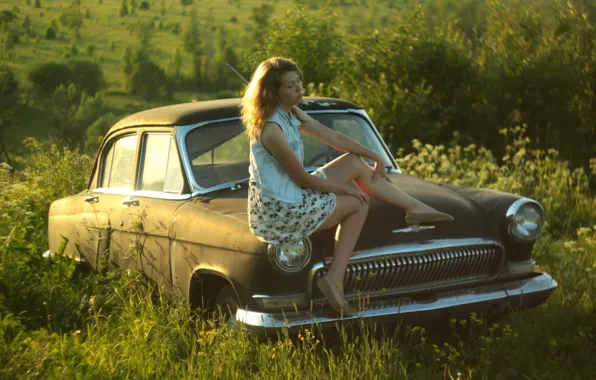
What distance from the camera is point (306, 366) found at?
4.59 m

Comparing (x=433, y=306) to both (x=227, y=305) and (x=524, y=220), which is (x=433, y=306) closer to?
(x=524, y=220)

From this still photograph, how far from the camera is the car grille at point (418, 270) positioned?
489cm

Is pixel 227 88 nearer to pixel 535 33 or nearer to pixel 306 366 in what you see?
pixel 535 33

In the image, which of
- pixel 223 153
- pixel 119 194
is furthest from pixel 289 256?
pixel 119 194

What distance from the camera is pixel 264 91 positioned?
4.82m

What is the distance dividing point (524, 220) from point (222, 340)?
2078 mm

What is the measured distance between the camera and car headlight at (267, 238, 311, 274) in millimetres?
4664

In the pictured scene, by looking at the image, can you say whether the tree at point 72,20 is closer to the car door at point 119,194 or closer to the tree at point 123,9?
the tree at point 123,9

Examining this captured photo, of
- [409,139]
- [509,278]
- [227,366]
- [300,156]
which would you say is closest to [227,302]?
[227,366]

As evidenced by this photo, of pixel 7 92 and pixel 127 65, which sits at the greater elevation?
pixel 7 92

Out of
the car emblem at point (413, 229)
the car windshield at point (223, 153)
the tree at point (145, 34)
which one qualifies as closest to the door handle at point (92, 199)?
the car windshield at point (223, 153)

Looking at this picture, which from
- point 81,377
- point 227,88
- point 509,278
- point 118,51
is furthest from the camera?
point 118,51

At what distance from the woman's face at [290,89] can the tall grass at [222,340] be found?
128cm

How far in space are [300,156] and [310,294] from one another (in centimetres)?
81
